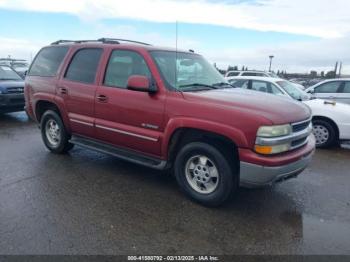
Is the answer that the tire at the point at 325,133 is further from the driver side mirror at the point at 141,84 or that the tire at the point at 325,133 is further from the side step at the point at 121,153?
the driver side mirror at the point at 141,84

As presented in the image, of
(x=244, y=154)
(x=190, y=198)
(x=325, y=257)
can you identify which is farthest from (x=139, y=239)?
(x=325, y=257)

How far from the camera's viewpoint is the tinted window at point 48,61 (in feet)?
19.2

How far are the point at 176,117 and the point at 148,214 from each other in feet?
3.95

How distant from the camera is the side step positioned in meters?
4.50

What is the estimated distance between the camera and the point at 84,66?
5.38 m

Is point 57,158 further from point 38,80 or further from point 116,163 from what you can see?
point 38,80

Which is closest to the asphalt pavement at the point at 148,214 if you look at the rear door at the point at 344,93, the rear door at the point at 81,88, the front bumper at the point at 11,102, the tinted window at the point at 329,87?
the rear door at the point at 81,88

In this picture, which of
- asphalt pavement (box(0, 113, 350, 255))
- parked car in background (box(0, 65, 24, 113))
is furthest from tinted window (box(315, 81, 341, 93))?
parked car in background (box(0, 65, 24, 113))

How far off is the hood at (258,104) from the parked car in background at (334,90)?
7.21 m

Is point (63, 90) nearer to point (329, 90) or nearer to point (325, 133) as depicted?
point (325, 133)

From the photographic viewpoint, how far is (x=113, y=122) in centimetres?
486

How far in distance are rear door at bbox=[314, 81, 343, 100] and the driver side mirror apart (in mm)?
8275

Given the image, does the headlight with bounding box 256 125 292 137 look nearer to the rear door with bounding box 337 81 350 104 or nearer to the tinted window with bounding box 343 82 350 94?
the rear door with bounding box 337 81 350 104

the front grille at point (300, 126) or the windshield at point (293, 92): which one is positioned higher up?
the front grille at point (300, 126)
